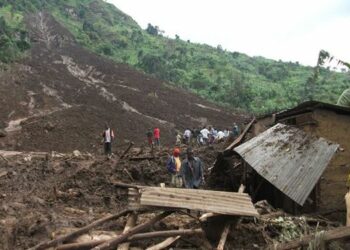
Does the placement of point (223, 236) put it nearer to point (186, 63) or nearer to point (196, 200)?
point (196, 200)

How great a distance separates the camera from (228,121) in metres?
34.3

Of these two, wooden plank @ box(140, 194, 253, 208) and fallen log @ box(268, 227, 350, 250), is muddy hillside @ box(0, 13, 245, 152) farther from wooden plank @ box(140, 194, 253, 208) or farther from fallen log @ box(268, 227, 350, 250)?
fallen log @ box(268, 227, 350, 250)

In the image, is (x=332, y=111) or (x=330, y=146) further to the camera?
(x=332, y=111)

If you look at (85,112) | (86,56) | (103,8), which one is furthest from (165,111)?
(103,8)

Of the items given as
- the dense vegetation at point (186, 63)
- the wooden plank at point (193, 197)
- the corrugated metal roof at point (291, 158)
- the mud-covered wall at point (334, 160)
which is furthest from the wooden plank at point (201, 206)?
the dense vegetation at point (186, 63)

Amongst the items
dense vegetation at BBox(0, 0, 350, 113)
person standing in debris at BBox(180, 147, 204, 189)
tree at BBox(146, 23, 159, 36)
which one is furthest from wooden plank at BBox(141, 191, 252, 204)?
tree at BBox(146, 23, 159, 36)

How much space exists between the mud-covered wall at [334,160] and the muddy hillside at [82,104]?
14121 millimetres

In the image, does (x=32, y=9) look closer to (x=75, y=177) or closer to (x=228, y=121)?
(x=228, y=121)

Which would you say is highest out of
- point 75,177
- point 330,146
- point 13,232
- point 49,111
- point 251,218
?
point 330,146

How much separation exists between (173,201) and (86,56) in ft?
135

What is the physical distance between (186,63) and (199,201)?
51560mm

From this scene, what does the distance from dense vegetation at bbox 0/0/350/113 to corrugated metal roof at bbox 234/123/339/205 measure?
89.8 ft

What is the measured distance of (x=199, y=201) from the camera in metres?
6.58

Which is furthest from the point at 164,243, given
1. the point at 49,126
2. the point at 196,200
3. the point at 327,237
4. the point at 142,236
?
the point at 49,126
